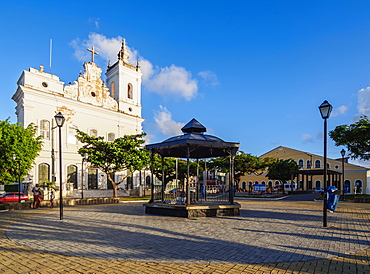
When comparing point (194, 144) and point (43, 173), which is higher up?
point (194, 144)

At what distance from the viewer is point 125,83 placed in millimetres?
39812

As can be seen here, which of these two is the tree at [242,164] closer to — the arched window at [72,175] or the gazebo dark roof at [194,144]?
the arched window at [72,175]

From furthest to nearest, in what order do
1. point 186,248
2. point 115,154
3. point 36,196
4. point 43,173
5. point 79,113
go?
point 79,113
point 43,173
point 115,154
point 36,196
point 186,248

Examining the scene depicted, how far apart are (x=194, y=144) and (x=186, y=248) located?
5.82 meters

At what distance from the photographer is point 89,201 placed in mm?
20125

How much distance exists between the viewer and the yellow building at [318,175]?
143ft

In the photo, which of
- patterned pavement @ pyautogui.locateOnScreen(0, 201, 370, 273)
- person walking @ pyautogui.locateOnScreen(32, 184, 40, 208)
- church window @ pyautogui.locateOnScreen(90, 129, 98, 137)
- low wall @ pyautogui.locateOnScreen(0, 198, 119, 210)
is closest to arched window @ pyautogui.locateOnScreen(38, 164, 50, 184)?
church window @ pyautogui.locateOnScreen(90, 129, 98, 137)

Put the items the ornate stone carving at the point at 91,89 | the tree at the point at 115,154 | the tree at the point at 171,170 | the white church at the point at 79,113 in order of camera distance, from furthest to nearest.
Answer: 1. the tree at the point at 171,170
2. the ornate stone carving at the point at 91,89
3. the white church at the point at 79,113
4. the tree at the point at 115,154

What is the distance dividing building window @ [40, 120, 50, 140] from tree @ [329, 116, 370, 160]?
30832 mm

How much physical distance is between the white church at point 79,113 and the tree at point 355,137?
21826 mm

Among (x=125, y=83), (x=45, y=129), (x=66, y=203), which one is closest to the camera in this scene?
(x=66, y=203)

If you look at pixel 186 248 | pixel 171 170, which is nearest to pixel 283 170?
pixel 171 170

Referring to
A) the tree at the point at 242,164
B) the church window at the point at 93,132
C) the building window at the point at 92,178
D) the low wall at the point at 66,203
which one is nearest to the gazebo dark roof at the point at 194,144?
the low wall at the point at 66,203

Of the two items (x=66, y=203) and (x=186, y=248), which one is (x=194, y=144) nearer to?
(x=186, y=248)
